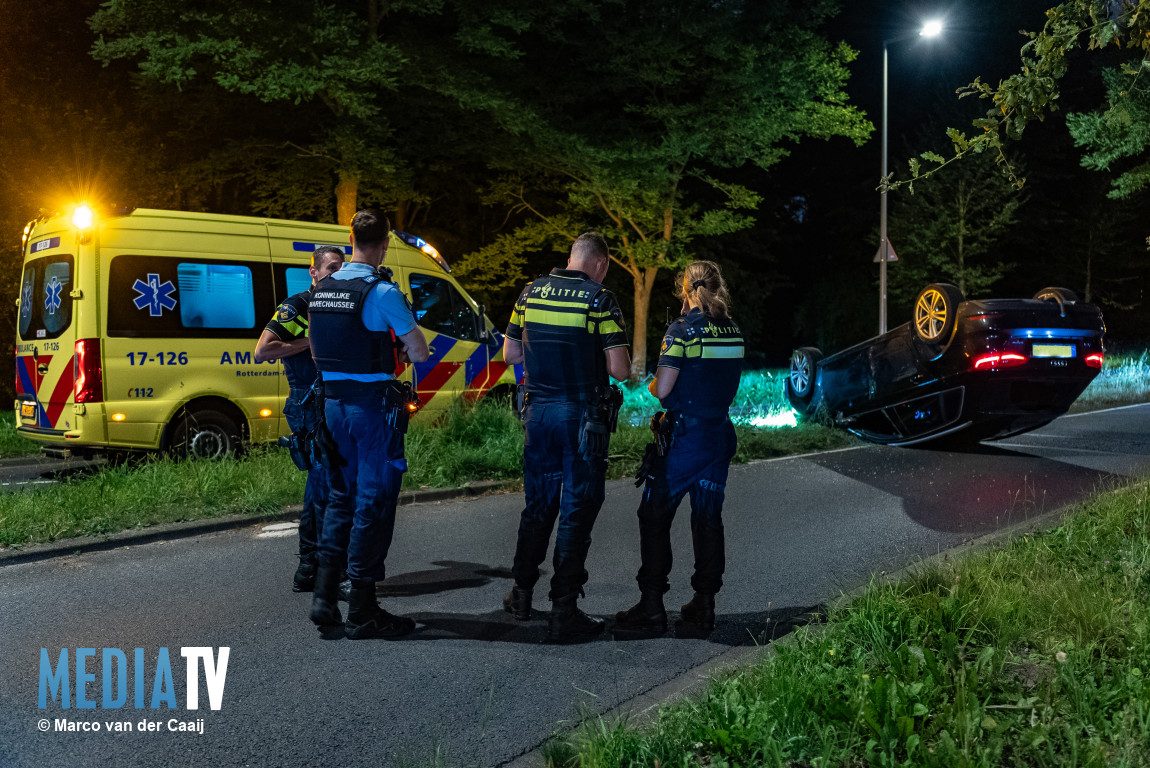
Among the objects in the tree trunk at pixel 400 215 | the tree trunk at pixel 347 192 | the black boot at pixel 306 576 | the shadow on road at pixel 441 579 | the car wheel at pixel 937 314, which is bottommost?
the shadow on road at pixel 441 579

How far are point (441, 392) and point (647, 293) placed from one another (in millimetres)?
13213

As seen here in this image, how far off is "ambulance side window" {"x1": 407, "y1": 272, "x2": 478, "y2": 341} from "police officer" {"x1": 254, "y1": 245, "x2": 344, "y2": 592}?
17.2ft

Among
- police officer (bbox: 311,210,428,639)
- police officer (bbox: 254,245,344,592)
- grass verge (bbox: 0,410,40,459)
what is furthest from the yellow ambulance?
police officer (bbox: 311,210,428,639)

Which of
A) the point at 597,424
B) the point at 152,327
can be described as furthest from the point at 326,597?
the point at 152,327

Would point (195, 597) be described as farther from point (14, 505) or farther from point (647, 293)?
point (647, 293)

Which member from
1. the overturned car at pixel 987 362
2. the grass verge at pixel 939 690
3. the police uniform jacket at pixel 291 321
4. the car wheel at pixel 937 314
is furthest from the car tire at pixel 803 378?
the police uniform jacket at pixel 291 321

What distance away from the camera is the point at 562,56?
21.0 m

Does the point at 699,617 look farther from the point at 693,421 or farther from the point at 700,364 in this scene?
the point at 700,364

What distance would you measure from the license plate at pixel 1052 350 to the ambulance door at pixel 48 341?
27.9 ft

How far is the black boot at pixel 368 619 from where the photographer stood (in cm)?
473

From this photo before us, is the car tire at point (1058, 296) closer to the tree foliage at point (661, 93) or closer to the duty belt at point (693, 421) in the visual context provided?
the duty belt at point (693, 421)

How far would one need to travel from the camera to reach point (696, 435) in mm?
4672

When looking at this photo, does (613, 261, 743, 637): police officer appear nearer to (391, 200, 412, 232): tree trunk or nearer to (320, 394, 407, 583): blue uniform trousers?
(320, 394, 407, 583): blue uniform trousers

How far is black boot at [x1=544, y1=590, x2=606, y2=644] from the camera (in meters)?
4.68
